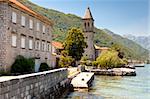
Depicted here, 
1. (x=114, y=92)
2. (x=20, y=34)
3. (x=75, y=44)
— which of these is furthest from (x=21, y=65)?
(x=75, y=44)

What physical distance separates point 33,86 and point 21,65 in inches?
590

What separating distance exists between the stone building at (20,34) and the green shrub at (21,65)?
541 millimetres

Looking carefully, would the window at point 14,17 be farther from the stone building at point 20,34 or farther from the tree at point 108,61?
the tree at point 108,61

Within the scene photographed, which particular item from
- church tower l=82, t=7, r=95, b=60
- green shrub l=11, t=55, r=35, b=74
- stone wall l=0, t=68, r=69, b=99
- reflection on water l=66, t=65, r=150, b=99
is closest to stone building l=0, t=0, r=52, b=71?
green shrub l=11, t=55, r=35, b=74

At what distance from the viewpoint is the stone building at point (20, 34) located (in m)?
30.5

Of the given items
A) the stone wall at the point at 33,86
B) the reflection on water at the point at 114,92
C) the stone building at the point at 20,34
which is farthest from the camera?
the reflection on water at the point at 114,92

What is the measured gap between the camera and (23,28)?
35.8 metres

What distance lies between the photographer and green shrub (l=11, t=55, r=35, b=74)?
107 ft

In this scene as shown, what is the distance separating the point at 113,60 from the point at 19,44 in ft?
196

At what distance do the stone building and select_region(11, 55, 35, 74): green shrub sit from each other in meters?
0.54

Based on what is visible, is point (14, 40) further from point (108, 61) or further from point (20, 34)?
point (108, 61)

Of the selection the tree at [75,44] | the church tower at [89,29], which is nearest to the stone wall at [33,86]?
the tree at [75,44]

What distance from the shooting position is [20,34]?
1371 inches

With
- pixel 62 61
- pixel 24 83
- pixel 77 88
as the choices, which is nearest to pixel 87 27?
pixel 62 61
